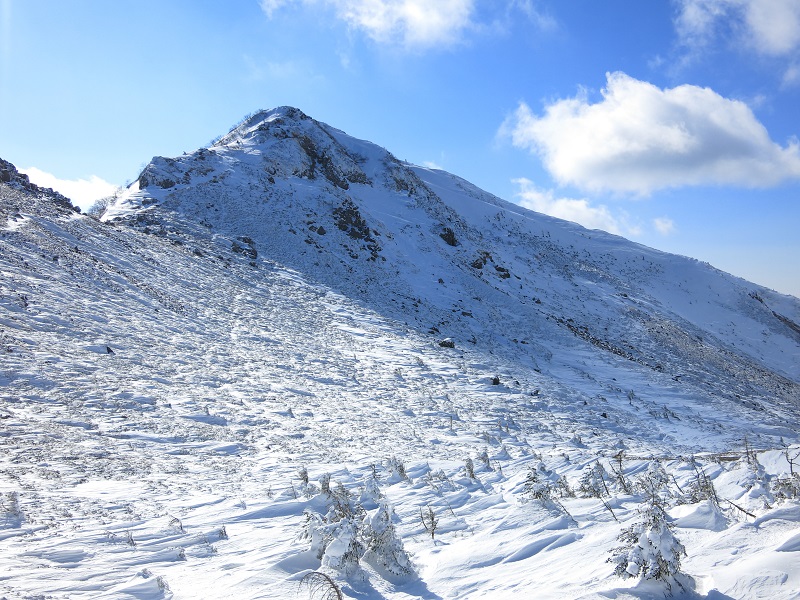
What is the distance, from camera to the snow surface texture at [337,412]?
4.72 meters

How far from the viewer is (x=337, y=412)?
41.4ft

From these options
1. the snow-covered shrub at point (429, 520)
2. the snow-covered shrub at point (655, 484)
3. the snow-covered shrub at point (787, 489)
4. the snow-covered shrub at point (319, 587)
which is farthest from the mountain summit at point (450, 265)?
the snow-covered shrub at point (319, 587)

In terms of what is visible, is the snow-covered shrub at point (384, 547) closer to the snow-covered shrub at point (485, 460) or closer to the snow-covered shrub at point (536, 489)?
the snow-covered shrub at point (536, 489)

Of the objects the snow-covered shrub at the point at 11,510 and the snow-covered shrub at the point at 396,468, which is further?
the snow-covered shrub at the point at 396,468

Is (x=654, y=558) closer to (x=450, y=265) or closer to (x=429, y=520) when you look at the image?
(x=429, y=520)

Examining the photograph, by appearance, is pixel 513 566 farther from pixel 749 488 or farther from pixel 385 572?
pixel 749 488

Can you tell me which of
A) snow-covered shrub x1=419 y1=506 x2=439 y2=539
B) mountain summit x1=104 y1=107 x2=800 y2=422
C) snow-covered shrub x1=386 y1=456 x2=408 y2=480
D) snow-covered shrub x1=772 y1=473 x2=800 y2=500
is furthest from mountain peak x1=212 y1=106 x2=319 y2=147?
snow-covered shrub x1=772 y1=473 x2=800 y2=500

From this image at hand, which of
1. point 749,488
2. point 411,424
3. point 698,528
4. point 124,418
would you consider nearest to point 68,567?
point 124,418

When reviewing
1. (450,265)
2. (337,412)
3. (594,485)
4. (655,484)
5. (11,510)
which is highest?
(450,265)

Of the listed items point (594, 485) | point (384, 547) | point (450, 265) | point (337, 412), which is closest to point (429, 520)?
point (384, 547)

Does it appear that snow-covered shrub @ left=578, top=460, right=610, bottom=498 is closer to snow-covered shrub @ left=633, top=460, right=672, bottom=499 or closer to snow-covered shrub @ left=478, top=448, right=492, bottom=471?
snow-covered shrub @ left=633, top=460, right=672, bottom=499

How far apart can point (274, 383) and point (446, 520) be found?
879 centimetres

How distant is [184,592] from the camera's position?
14.3ft

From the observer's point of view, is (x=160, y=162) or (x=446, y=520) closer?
(x=446, y=520)
